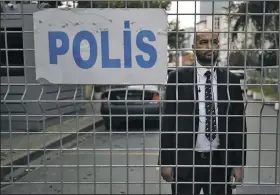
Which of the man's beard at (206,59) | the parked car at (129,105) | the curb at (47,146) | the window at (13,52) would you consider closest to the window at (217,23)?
the man's beard at (206,59)

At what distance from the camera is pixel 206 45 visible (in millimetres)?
2574

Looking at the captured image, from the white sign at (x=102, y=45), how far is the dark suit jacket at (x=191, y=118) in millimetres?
198

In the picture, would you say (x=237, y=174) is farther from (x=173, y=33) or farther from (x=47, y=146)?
(x=47, y=146)

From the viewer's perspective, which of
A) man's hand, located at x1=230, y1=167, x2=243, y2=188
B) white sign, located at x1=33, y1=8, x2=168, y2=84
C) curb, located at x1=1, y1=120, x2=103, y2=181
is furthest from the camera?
curb, located at x1=1, y1=120, x2=103, y2=181

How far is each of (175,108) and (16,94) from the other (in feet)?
3.72

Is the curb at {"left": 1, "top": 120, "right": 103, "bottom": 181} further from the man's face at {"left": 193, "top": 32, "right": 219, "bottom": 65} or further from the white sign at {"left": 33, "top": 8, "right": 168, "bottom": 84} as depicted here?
the man's face at {"left": 193, "top": 32, "right": 219, "bottom": 65}

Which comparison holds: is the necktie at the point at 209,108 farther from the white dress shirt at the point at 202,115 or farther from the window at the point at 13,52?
the window at the point at 13,52

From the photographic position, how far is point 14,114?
286 centimetres

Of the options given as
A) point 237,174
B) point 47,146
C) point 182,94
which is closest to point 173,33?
point 182,94

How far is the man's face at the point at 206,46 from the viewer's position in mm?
2531

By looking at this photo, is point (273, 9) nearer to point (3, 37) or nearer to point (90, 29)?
point (90, 29)

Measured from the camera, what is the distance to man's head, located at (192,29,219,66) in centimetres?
253

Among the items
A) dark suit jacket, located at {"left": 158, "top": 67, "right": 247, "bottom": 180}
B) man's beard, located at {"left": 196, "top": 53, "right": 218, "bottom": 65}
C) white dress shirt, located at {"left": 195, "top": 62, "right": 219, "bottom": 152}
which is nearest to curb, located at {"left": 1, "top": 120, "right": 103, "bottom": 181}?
dark suit jacket, located at {"left": 158, "top": 67, "right": 247, "bottom": 180}

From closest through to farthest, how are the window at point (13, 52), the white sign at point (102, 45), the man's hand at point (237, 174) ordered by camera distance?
1. the white sign at point (102, 45)
2. the window at point (13, 52)
3. the man's hand at point (237, 174)
